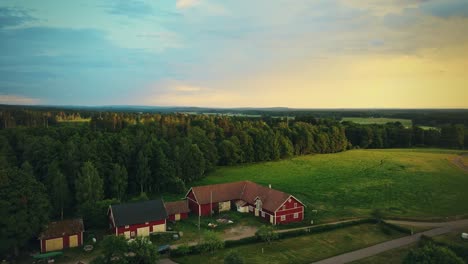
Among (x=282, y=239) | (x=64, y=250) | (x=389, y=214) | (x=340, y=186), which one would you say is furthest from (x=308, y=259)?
(x=340, y=186)

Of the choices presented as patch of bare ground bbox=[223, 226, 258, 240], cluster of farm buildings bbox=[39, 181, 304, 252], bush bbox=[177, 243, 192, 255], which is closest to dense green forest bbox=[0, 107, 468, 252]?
cluster of farm buildings bbox=[39, 181, 304, 252]

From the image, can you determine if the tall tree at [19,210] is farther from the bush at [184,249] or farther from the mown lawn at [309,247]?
the mown lawn at [309,247]

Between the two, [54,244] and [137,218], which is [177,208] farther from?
[54,244]

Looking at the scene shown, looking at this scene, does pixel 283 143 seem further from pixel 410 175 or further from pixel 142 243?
pixel 142 243

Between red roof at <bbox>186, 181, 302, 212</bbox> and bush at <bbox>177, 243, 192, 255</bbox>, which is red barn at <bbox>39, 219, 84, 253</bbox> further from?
red roof at <bbox>186, 181, 302, 212</bbox>

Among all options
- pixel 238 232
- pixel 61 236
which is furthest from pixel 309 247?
pixel 61 236
